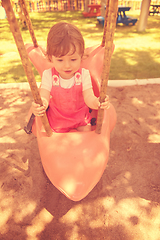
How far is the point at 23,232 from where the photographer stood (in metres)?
1.62

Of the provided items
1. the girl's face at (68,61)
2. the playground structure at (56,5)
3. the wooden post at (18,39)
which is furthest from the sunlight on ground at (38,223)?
the playground structure at (56,5)

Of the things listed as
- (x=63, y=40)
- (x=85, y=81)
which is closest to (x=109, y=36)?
(x=63, y=40)

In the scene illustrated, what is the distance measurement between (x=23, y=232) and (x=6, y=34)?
6979 millimetres

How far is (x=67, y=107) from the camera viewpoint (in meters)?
1.72

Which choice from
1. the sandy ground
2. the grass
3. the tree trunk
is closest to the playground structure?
the grass

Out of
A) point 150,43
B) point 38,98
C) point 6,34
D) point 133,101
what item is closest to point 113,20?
point 38,98

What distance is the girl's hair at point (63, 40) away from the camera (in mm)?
1280

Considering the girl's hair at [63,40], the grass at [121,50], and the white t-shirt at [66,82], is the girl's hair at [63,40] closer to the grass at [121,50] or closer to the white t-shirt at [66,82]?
the white t-shirt at [66,82]

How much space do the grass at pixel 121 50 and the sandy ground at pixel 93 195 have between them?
5.43ft

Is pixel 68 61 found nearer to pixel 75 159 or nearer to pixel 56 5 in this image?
pixel 75 159

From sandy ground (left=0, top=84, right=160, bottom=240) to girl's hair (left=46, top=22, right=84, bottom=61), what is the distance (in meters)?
1.34

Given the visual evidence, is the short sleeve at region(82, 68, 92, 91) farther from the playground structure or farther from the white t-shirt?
the playground structure

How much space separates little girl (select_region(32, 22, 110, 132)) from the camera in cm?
129

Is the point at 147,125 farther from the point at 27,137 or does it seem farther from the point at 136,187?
the point at 27,137
